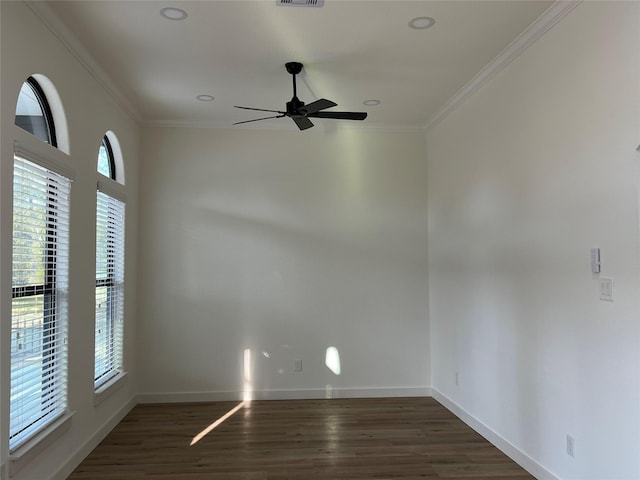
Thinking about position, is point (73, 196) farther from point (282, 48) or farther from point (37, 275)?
point (282, 48)

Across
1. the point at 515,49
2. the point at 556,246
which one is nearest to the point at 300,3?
the point at 515,49

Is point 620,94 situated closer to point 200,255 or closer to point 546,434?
point 546,434

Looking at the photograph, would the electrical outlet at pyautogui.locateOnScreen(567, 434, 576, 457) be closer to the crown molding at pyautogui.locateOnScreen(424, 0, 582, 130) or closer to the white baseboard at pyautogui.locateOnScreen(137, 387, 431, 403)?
the white baseboard at pyautogui.locateOnScreen(137, 387, 431, 403)

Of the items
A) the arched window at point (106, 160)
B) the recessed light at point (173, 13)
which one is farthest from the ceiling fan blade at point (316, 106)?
the arched window at point (106, 160)

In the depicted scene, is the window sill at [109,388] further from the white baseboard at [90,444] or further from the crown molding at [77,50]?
the crown molding at [77,50]

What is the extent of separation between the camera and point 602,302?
7.81 feet

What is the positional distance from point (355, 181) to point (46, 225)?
10.3ft

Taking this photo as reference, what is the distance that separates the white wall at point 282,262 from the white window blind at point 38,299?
6.00 feet

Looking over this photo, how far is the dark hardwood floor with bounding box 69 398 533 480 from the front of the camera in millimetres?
3123

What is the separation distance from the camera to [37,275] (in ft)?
8.90

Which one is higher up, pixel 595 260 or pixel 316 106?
pixel 316 106

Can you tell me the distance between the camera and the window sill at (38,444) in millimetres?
2348

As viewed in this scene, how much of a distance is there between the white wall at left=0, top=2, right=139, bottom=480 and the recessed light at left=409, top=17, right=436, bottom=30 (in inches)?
89.0

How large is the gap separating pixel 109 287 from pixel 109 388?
34.2 inches
